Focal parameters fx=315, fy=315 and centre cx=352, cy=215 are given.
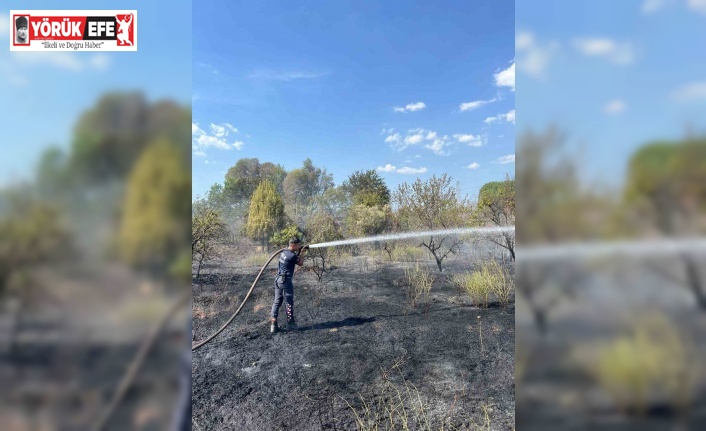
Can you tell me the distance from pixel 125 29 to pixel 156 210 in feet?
2.48

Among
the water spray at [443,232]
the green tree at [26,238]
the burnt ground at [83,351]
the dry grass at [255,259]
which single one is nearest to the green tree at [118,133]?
the green tree at [26,238]

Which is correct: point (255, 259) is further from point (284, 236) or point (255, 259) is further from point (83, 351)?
point (83, 351)

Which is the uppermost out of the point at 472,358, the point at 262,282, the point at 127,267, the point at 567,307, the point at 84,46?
the point at 84,46

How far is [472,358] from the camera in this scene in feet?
10.3

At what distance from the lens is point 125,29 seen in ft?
4.22

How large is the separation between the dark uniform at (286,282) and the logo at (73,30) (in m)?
2.67

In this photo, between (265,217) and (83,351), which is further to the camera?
(265,217)

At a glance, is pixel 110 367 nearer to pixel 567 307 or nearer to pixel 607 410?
pixel 567 307

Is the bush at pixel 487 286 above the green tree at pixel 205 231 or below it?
below

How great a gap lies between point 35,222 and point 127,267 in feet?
1.27

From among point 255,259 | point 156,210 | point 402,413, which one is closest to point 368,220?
point 255,259

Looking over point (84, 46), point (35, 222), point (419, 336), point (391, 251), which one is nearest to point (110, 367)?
point (35, 222)

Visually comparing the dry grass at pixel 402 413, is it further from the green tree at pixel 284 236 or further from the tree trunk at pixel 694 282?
the green tree at pixel 284 236

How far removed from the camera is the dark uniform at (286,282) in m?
3.69
